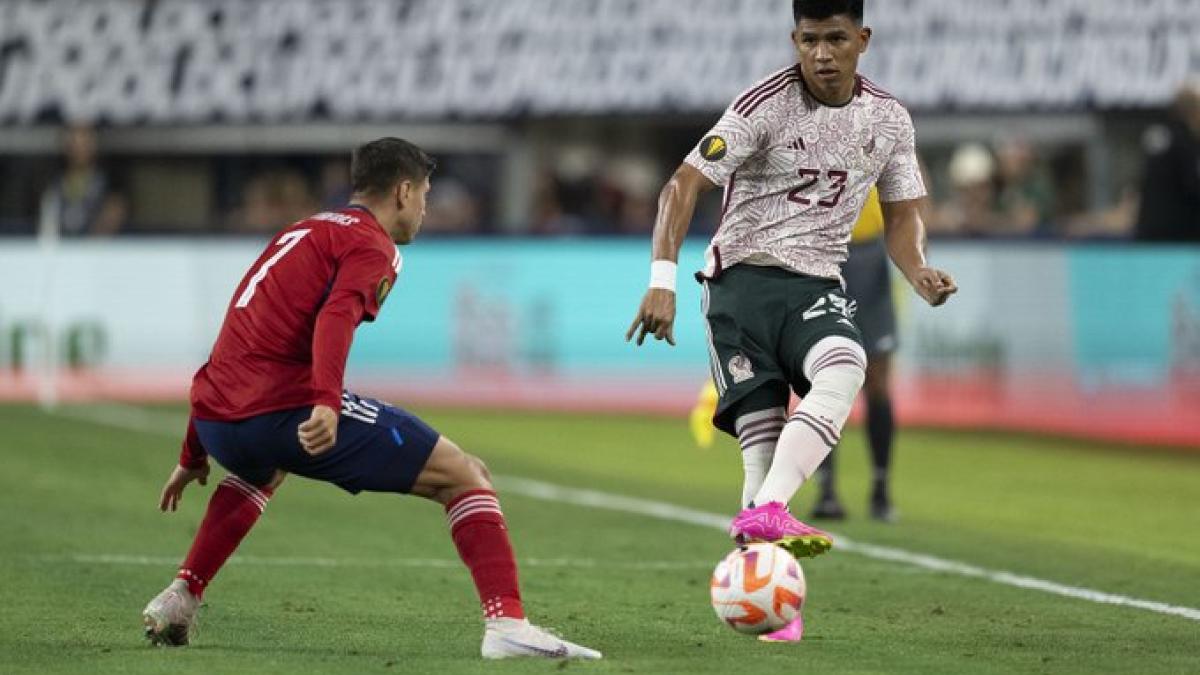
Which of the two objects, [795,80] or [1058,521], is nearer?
[795,80]

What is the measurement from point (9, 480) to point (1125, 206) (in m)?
12.2

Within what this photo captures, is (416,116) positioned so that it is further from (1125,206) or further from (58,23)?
(1125,206)

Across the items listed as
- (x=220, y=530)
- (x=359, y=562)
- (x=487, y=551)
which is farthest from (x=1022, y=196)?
Result: (x=487, y=551)

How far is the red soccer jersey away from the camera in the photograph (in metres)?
7.48

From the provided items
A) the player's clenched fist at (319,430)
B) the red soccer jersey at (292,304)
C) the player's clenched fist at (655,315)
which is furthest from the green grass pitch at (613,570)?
the player's clenched fist at (655,315)

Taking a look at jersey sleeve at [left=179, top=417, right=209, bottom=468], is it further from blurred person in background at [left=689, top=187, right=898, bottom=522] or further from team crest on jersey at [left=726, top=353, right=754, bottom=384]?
blurred person in background at [left=689, top=187, right=898, bottom=522]

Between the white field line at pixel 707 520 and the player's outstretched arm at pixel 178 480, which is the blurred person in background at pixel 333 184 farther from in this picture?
the player's outstretched arm at pixel 178 480

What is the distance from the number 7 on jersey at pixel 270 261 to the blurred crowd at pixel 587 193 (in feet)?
37.3

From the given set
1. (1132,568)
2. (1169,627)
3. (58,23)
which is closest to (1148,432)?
(1132,568)

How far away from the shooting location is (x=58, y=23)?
27.2m

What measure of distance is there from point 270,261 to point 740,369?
1.73 metres

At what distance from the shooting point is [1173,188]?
18562mm

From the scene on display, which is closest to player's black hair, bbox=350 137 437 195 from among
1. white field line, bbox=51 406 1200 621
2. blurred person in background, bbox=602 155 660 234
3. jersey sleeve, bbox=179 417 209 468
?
jersey sleeve, bbox=179 417 209 468

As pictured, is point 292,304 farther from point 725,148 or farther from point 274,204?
point 274,204
